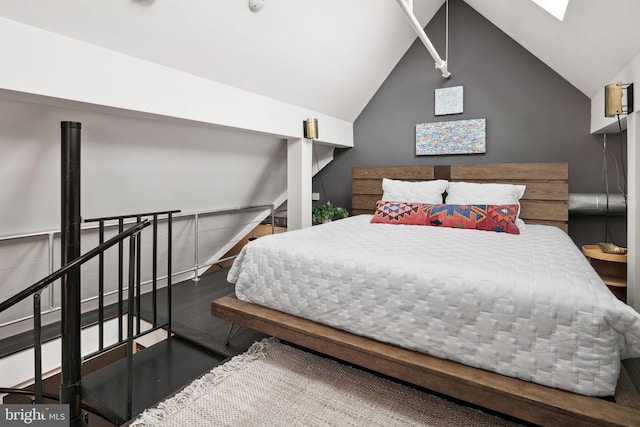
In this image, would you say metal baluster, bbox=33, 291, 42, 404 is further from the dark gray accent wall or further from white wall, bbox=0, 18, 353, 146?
the dark gray accent wall

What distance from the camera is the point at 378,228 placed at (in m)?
2.79

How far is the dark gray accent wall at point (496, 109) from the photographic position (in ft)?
10.4

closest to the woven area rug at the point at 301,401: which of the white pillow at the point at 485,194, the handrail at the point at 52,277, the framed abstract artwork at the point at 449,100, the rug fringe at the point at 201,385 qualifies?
the rug fringe at the point at 201,385

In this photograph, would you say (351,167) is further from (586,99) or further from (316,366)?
(316,366)

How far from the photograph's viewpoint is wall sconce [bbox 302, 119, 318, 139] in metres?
3.40

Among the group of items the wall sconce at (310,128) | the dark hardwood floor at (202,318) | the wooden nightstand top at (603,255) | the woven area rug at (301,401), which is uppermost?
the wall sconce at (310,128)

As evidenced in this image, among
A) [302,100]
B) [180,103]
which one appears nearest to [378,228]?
[302,100]

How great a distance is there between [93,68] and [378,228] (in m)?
2.15

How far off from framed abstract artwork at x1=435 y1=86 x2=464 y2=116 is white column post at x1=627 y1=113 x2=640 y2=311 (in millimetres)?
1592

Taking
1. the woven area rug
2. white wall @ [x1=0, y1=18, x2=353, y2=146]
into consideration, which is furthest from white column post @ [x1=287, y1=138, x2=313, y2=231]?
the woven area rug

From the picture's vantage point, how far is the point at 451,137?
3707 millimetres

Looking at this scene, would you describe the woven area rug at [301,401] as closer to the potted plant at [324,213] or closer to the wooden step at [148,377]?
the wooden step at [148,377]

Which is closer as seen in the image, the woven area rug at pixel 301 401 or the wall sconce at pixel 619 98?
the woven area rug at pixel 301 401

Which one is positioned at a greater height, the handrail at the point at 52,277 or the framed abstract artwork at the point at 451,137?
the framed abstract artwork at the point at 451,137
